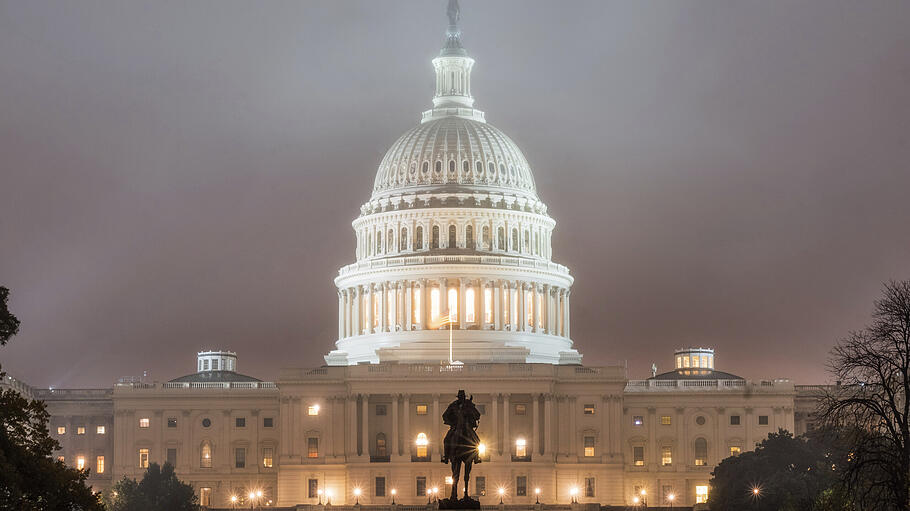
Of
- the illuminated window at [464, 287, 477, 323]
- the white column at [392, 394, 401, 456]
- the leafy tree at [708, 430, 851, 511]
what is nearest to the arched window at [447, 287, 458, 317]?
the illuminated window at [464, 287, 477, 323]

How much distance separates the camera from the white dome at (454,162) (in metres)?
182

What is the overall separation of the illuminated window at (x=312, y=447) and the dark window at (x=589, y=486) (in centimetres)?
2022

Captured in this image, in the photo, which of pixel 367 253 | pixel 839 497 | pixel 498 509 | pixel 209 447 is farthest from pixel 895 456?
pixel 367 253

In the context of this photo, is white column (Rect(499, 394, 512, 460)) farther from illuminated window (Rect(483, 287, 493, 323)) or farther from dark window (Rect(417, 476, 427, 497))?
illuminated window (Rect(483, 287, 493, 323))

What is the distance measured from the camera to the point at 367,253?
183750 mm

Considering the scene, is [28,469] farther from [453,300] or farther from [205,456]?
[453,300]

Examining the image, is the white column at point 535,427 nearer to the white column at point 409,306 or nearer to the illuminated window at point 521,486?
the illuminated window at point 521,486

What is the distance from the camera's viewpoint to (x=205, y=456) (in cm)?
16788

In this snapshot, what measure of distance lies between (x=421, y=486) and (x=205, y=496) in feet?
60.8

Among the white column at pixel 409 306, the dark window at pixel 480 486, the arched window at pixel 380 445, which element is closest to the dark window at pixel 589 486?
the dark window at pixel 480 486

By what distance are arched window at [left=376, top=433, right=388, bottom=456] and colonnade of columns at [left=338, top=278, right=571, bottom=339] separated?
52.9 feet

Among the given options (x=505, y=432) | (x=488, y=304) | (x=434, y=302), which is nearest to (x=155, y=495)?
(x=505, y=432)

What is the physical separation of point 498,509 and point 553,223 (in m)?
43.6

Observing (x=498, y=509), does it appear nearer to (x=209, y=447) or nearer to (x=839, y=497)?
(x=209, y=447)
